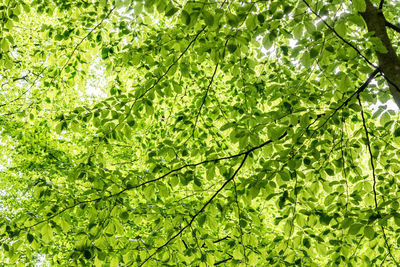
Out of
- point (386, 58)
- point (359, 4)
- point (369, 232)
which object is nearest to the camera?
point (359, 4)

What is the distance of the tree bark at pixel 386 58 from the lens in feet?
9.90

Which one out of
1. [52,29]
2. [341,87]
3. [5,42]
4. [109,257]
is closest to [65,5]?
[52,29]

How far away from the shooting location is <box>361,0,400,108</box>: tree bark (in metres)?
3.02

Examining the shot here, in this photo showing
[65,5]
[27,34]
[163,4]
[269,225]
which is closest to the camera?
[163,4]

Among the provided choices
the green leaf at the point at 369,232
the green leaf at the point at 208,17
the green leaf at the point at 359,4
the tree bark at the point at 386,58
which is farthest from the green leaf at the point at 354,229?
the green leaf at the point at 208,17

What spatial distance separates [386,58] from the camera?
3129mm

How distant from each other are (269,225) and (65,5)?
6.36 meters

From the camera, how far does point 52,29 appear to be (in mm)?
4559

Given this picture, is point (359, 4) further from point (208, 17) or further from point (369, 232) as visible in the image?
point (369, 232)

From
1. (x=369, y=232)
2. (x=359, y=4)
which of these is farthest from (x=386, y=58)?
(x=369, y=232)

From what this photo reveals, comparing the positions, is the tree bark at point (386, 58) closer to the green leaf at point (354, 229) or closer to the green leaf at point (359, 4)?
the green leaf at point (359, 4)

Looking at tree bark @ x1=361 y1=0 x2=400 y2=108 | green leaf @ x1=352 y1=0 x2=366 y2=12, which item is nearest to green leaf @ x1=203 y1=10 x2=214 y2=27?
green leaf @ x1=352 y1=0 x2=366 y2=12

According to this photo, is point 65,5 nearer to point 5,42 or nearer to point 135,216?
point 5,42

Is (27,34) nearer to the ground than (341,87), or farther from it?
nearer to the ground
